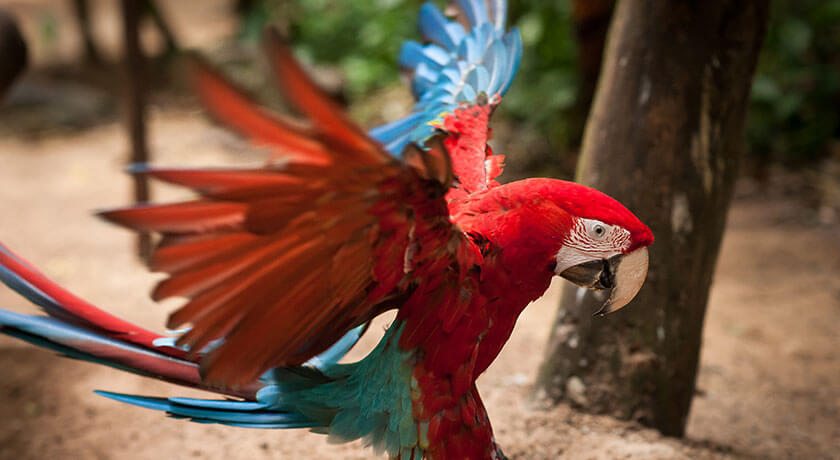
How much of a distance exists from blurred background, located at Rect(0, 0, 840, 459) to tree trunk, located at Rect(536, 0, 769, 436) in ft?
0.42

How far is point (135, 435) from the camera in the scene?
1908 millimetres

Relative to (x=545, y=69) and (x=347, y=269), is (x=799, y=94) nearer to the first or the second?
(x=545, y=69)

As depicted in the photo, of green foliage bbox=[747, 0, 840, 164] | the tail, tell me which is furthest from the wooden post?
green foliage bbox=[747, 0, 840, 164]

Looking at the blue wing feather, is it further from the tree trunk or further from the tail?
the tail

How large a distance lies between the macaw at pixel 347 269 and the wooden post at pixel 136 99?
7.50 feet

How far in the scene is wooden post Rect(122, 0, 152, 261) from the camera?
3250 mm

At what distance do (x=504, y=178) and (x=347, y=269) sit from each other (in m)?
3.75

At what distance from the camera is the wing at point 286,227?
0.87 meters

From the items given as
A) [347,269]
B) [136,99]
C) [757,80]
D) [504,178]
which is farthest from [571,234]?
[757,80]

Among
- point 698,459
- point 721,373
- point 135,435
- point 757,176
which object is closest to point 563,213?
point 698,459

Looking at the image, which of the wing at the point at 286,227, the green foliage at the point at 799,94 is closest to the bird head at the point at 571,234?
the wing at the point at 286,227

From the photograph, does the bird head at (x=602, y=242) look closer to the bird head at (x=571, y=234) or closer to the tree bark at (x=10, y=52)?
the bird head at (x=571, y=234)

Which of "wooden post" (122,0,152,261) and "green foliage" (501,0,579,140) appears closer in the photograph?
"wooden post" (122,0,152,261)

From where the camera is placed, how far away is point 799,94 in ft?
15.0
